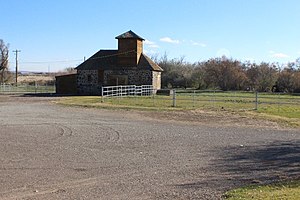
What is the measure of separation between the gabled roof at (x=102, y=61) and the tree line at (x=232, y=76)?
64.6ft

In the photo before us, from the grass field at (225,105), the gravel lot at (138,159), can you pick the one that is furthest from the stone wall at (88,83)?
the gravel lot at (138,159)

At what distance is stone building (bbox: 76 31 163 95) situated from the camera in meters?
51.7

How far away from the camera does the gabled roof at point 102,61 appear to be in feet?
174

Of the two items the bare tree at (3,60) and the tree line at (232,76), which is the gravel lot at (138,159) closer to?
the tree line at (232,76)

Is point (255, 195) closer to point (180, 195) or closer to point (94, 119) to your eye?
point (180, 195)

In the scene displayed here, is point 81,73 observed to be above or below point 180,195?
above

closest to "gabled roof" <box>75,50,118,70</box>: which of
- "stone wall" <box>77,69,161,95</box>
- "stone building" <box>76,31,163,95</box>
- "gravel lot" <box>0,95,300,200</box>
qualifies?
"stone building" <box>76,31,163,95</box>

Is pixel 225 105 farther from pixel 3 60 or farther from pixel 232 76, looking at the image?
pixel 3 60

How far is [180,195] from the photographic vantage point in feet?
24.6

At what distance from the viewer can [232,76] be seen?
68.9 meters

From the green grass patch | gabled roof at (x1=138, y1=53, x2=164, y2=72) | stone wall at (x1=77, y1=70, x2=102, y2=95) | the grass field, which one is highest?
gabled roof at (x1=138, y1=53, x2=164, y2=72)

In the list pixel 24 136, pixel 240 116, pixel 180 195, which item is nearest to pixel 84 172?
pixel 180 195

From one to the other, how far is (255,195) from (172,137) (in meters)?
8.32

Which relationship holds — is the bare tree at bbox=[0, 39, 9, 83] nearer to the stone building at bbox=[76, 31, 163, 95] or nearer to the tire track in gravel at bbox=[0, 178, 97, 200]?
the stone building at bbox=[76, 31, 163, 95]
